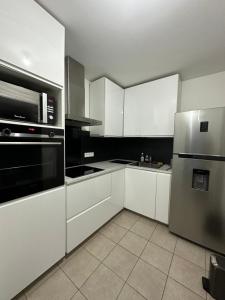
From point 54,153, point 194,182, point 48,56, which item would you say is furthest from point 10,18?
point 194,182

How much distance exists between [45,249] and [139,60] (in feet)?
7.16

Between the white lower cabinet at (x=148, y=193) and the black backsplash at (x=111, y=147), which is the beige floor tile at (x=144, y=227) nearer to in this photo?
the white lower cabinet at (x=148, y=193)

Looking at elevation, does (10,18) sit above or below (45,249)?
above

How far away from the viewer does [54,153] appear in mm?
1175

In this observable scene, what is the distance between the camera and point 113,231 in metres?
1.84

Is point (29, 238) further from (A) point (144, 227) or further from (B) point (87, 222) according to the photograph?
(A) point (144, 227)

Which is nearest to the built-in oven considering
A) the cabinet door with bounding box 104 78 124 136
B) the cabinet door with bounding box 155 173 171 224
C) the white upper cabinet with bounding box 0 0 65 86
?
the white upper cabinet with bounding box 0 0 65 86

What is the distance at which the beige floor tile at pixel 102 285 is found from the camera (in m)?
1.08

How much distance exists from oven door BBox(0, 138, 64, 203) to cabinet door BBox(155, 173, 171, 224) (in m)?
1.32

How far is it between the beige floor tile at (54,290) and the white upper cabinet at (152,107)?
196 cm

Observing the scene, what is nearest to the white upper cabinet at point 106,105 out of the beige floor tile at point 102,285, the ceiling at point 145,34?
the ceiling at point 145,34

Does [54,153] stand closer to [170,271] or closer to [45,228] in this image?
[45,228]

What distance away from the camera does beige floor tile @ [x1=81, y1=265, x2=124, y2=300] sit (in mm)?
1083

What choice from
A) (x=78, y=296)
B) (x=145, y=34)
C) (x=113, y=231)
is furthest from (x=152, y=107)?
(x=78, y=296)
